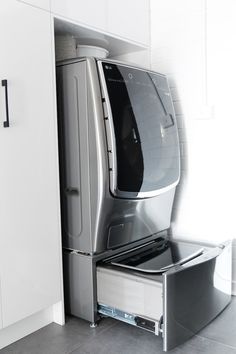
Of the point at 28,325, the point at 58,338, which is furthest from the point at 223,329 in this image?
the point at 28,325

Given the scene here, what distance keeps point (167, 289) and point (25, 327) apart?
0.79 meters

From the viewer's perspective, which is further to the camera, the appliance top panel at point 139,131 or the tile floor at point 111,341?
the appliance top panel at point 139,131

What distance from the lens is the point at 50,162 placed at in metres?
1.91

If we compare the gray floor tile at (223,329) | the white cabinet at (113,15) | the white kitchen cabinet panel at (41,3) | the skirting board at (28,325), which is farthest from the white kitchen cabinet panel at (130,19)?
the gray floor tile at (223,329)

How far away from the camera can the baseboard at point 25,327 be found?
1841 mm

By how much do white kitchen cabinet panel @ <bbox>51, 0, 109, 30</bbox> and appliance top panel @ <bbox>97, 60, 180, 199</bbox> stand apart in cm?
31

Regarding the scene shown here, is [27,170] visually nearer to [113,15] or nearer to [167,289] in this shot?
[167,289]

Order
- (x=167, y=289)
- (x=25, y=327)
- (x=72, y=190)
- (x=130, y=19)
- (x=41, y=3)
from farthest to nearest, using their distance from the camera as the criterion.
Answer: (x=130, y=19) → (x=72, y=190) → (x=25, y=327) → (x=41, y=3) → (x=167, y=289)

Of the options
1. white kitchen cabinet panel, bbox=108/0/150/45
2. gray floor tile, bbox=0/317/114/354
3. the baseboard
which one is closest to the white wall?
white kitchen cabinet panel, bbox=108/0/150/45

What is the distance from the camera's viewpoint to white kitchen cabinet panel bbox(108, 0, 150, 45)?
2264 mm

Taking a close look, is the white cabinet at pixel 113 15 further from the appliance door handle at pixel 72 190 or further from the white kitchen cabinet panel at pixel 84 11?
the appliance door handle at pixel 72 190

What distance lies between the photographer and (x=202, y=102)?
244 cm

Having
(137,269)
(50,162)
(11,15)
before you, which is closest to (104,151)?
(50,162)

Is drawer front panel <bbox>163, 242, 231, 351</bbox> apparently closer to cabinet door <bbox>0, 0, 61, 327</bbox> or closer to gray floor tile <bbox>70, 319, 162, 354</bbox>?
gray floor tile <bbox>70, 319, 162, 354</bbox>
